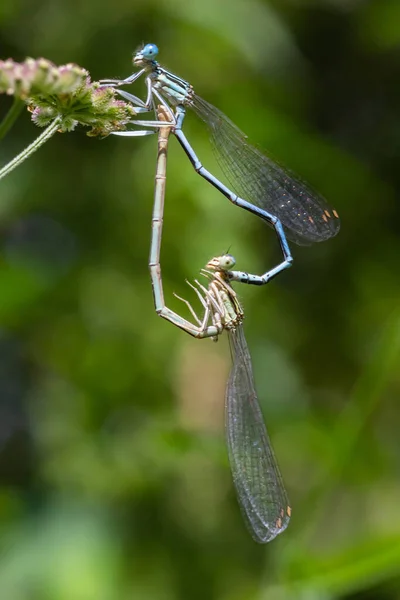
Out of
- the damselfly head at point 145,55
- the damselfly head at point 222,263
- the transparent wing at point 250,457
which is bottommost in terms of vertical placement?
the transparent wing at point 250,457

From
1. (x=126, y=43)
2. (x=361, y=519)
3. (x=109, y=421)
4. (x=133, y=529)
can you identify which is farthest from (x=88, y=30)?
(x=361, y=519)

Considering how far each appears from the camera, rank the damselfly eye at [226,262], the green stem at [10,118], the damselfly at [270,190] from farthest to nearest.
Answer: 1. the damselfly at [270,190]
2. the damselfly eye at [226,262]
3. the green stem at [10,118]

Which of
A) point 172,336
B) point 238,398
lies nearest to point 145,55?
point 238,398

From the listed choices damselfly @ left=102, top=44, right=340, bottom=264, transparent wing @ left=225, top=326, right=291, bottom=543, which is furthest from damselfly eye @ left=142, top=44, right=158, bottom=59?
transparent wing @ left=225, top=326, right=291, bottom=543

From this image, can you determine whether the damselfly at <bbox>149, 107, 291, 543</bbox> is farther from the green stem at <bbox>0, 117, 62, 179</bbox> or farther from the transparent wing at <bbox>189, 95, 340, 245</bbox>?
the green stem at <bbox>0, 117, 62, 179</bbox>

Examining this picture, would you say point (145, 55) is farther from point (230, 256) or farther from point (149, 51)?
point (230, 256)

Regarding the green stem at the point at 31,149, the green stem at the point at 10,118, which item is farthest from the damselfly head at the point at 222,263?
the green stem at the point at 10,118

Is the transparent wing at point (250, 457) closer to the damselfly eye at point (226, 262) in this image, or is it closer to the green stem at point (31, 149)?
the damselfly eye at point (226, 262)

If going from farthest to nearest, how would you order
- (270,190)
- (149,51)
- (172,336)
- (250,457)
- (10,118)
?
(172,336)
(270,190)
(250,457)
(149,51)
(10,118)

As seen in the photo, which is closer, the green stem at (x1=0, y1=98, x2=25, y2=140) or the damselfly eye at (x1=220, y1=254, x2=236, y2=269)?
the green stem at (x1=0, y1=98, x2=25, y2=140)
